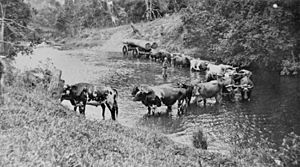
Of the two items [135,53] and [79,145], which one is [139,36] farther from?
[79,145]

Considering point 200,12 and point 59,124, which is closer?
point 59,124

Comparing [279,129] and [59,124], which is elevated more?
[59,124]

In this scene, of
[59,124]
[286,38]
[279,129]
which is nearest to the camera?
[59,124]

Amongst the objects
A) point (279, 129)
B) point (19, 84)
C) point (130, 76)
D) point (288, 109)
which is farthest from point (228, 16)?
point (19, 84)

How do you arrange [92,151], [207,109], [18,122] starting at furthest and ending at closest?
[207,109] → [18,122] → [92,151]

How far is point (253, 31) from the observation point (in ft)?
95.0

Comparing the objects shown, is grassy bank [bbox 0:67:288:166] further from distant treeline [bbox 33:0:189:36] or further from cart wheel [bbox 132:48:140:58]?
distant treeline [bbox 33:0:189:36]

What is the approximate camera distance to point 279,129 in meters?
15.2

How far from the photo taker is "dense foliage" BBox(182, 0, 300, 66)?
2741cm

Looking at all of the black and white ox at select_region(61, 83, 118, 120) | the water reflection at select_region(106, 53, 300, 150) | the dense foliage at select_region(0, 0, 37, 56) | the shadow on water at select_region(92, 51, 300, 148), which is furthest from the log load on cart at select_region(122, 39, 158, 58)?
the black and white ox at select_region(61, 83, 118, 120)

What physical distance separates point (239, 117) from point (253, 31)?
13669mm

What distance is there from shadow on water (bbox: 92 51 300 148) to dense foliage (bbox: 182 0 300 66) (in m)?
3.88

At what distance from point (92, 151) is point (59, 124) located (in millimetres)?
1805

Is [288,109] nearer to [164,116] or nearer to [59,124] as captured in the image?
[164,116]
